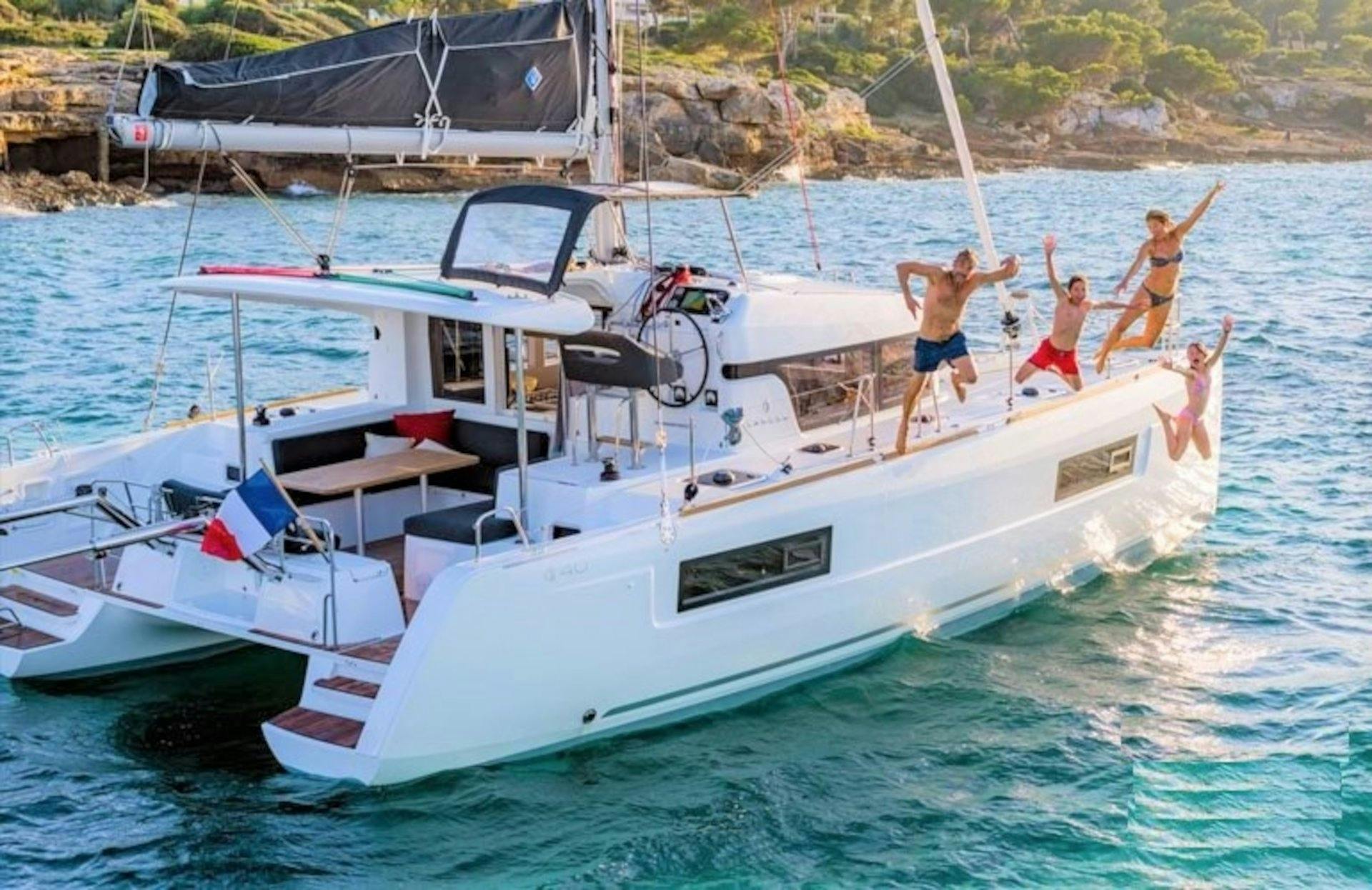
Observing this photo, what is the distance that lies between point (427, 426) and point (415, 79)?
241 cm

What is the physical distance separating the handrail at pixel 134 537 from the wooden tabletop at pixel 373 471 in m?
0.75

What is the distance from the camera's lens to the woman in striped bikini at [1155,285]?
13.3 meters

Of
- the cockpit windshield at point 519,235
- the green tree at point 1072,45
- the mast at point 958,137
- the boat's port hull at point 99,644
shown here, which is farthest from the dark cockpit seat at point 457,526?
the green tree at point 1072,45

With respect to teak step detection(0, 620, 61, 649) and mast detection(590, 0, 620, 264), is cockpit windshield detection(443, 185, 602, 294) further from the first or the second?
teak step detection(0, 620, 61, 649)

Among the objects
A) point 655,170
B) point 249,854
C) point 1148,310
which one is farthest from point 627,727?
point 655,170

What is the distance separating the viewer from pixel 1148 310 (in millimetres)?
13656

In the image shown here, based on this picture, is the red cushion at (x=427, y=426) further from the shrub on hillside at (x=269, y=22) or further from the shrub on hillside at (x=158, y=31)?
the shrub on hillside at (x=158, y=31)

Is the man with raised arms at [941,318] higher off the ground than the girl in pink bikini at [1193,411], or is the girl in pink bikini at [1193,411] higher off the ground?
the man with raised arms at [941,318]

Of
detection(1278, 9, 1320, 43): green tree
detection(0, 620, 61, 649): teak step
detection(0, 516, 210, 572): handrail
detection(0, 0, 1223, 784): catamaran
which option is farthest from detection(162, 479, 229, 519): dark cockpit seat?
detection(1278, 9, 1320, 43): green tree

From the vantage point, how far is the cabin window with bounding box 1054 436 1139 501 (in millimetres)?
12742

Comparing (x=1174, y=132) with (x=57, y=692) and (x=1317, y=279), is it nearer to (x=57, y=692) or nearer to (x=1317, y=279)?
(x=1317, y=279)

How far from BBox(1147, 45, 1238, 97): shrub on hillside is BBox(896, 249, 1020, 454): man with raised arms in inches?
3872

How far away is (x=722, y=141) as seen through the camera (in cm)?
6538

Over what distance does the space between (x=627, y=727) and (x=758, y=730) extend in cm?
87
